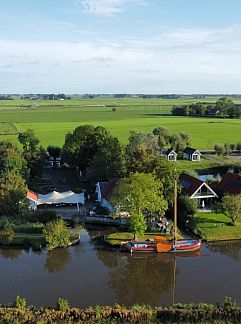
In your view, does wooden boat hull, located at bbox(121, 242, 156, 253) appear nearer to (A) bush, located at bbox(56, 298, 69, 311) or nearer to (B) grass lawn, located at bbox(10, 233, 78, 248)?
(B) grass lawn, located at bbox(10, 233, 78, 248)

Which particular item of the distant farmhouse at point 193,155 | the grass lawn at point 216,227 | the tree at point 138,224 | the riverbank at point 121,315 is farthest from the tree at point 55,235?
the distant farmhouse at point 193,155

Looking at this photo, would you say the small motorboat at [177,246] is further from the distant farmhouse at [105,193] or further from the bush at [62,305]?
the bush at [62,305]

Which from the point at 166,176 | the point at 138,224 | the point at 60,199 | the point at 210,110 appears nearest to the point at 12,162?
the point at 60,199

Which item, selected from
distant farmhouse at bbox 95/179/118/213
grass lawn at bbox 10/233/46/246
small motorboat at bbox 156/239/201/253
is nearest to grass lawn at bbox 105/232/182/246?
small motorboat at bbox 156/239/201/253

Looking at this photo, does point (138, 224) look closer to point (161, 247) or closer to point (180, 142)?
point (161, 247)

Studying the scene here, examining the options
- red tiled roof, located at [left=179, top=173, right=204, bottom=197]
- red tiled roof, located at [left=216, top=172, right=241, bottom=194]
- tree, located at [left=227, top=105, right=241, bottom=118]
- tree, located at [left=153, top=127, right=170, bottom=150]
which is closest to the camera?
red tiled roof, located at [left=179, top=173, right=204, bottom=197]

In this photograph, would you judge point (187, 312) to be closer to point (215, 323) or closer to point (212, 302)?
point (215, 323)
